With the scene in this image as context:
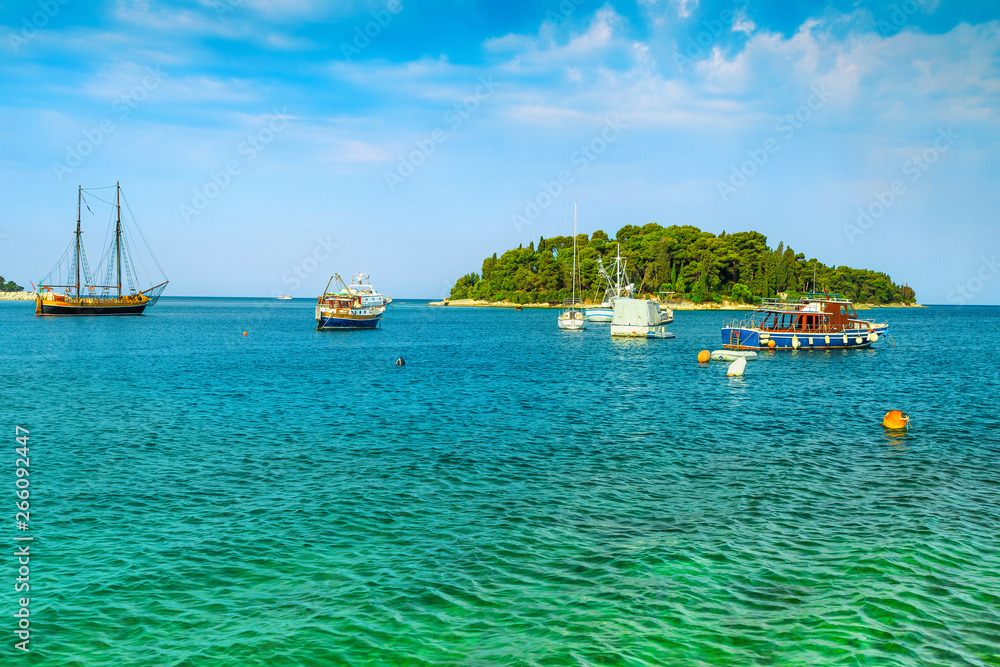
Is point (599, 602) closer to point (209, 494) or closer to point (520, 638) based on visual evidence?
point (520, 638)

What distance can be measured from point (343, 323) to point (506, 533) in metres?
88.6

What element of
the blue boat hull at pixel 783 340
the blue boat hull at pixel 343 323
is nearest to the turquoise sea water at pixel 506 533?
the blue boat hull at pixel 783 340

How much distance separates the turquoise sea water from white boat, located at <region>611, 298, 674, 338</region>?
2060 inches

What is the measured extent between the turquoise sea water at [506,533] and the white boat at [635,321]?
172 feet

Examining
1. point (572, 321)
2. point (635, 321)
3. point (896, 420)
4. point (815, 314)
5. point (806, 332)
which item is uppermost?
point (815, 314)

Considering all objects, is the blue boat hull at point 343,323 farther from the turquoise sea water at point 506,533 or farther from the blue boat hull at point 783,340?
the turquoise sea water at point 506,533

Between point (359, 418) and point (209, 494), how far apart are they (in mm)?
11718

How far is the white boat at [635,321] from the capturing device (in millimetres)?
84812

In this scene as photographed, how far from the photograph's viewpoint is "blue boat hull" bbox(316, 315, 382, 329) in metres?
96.5

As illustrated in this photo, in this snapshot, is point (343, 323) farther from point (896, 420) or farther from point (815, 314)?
point (896, 420)

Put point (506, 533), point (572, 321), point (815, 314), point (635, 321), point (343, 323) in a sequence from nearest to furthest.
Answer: point (506, 533) → point (815, 314) → point (635, 321) → point (343, 323) → point (572, 321)

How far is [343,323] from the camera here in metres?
98.3

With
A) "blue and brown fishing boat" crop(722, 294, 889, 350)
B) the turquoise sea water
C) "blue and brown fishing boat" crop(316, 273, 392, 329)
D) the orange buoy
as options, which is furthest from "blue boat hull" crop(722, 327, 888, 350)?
"blue and brown fishing boat" crop(316, 273, 392, 329)

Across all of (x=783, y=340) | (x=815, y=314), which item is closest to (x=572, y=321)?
(x=783, y=340)
